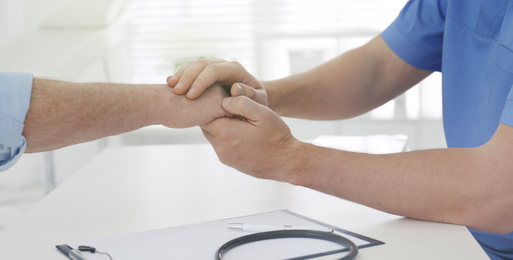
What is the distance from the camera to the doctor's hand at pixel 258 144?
104 cm

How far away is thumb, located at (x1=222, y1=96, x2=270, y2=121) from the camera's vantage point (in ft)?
3.52

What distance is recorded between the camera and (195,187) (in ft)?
4.08

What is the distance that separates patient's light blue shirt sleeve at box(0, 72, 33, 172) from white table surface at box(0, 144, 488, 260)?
4.9 inches

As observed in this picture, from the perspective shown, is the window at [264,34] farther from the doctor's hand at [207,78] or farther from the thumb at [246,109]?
the thumb at [246,109]

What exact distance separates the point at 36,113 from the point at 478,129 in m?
0.88

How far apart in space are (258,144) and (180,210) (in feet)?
0.60

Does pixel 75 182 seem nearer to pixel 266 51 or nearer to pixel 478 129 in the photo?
pixel 478 129

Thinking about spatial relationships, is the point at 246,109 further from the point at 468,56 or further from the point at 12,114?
the point at 468,56

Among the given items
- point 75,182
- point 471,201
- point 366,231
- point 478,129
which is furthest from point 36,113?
point 478,129

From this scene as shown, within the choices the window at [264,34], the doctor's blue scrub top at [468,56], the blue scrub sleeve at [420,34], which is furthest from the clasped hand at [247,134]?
the window at [264,34]

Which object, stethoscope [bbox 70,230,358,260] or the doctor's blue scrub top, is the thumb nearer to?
stethoscope [bbox 70,230,358,260]

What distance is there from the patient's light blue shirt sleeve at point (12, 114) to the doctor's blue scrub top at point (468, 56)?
0.84 meters

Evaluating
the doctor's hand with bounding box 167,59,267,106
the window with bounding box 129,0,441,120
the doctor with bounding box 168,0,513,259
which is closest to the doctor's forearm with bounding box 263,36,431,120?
the doctor with bounding box 168,0,513,259

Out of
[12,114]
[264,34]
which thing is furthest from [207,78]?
[264,34]
